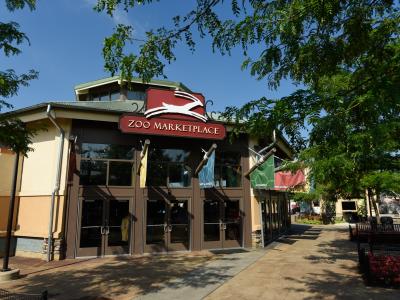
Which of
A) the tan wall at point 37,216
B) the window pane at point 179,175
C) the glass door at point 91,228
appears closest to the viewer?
the tan wall at point 37,216

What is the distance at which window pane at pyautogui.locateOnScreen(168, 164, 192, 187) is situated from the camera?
15953 millimetres

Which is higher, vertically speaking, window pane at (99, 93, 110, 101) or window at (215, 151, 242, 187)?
window pane at (99, 93, 110, 101)

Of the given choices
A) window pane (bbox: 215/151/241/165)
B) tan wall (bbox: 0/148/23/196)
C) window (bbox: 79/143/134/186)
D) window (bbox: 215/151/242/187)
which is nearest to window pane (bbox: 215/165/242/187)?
window (bbox: 215/151/242/187)

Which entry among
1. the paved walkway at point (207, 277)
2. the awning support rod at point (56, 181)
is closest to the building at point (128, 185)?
the awning support rod at point (56, 181)

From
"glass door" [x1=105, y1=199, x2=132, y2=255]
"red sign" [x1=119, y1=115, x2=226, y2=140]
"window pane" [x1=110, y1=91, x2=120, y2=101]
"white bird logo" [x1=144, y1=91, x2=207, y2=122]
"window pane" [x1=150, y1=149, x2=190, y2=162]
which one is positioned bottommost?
"glass door" [x1=105, y1=199, x2=132, y2=255]

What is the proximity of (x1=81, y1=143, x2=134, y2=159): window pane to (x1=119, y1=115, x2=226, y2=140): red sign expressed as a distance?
48.5 inches

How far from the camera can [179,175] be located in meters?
16.1

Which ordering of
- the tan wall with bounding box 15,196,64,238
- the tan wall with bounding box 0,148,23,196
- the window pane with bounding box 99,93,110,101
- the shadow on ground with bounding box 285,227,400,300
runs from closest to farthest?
the shadow on ground with bounding box 285,227,400,300
the tan wall with bounding box 15,196,64,238
the tan wall with bounding box 0,148,23,196
the window pane with bounding box 99,93,110,101

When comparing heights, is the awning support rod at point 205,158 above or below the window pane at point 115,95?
below

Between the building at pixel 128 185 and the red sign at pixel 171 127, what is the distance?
0.04m

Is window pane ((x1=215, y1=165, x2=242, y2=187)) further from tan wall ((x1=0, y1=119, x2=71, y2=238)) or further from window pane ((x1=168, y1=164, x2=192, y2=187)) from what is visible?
tan wall ((x1=0, y1=119, x2=71, y2=238))

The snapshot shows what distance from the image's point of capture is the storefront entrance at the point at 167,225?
15.2 m

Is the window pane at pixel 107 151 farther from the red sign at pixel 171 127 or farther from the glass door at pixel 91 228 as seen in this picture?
the glass door at pixel 91 228

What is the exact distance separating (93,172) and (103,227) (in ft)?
7.99
